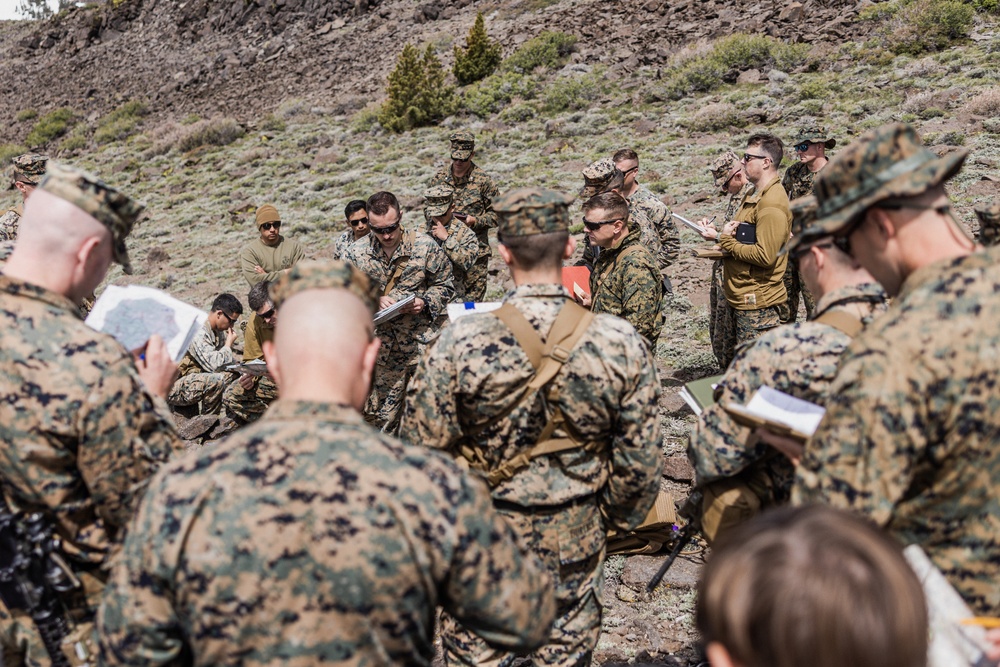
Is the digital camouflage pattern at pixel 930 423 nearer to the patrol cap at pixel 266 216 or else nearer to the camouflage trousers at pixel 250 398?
the camouflage trousers at pixel 250 398

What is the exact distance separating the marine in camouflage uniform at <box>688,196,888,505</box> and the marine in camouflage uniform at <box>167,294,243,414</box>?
5.35 meters

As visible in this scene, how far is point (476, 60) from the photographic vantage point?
2981 centimetres

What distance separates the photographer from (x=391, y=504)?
6.03 feet

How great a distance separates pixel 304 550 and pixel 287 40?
145 ft

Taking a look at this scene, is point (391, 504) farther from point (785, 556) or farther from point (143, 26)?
point (143, 26)

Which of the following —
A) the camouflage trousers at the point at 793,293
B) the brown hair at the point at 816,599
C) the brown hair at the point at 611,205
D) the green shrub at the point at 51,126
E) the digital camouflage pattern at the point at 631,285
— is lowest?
the camouflage trousers at the point at 793,293

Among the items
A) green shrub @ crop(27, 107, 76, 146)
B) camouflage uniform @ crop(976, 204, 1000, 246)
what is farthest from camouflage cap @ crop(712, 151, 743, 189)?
green shrub @ crop(27, 107, 76, 146)

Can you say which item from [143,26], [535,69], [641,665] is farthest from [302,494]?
[143,26]

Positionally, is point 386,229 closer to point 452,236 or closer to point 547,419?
point 452,236

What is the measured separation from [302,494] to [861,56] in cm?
2398

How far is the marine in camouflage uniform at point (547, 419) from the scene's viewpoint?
313 centimetres

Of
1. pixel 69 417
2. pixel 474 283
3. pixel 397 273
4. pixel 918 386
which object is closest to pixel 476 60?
pixel 474 283

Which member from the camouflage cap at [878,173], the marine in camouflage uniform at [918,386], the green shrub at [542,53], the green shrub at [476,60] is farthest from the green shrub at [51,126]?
the marine in camouflage uniform at [918,386]

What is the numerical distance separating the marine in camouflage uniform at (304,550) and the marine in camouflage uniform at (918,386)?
97 cm
